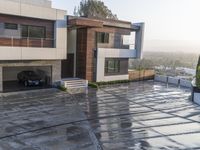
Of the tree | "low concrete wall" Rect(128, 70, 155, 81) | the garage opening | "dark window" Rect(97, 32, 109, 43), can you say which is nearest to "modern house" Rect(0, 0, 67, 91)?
the garage opening

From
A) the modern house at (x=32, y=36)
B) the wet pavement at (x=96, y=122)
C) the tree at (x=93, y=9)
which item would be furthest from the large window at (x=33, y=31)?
the tree at (x=93, y=9)

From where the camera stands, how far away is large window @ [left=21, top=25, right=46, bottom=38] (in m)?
20.2

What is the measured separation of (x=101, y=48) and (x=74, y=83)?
5.41 metres

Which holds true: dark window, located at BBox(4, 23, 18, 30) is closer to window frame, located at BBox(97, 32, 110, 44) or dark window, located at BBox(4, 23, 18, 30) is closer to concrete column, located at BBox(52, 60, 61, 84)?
concrete column, located at BBox(52, 60, 61, 84)

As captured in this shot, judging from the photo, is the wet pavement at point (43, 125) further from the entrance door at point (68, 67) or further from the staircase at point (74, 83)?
the entrance door at point (68, 67)

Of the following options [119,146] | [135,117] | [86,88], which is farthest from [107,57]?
[119,146]

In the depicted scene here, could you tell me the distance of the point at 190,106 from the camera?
17.3 meters

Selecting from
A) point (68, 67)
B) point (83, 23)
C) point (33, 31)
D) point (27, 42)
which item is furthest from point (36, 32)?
point (68, 67)

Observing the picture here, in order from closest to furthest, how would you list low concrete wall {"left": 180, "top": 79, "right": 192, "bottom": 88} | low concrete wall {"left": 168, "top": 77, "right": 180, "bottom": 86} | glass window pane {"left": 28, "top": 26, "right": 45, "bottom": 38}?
glass window pane {"left": 28, "top": 26, "right": 45, "bottom": 38}, low concrete wall {"left": 180, "top": 79, "right": 192, "bottom": 88}, low concrete wall {"left": 168, "top": 77, "right": 180, "bottom": 86}

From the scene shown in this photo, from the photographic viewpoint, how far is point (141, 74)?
99.8 ft

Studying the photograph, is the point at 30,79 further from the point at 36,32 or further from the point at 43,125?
the point at 43,125

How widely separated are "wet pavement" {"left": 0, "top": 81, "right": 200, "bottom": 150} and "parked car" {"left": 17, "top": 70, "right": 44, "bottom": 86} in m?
2.72

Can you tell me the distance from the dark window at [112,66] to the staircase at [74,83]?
4376 millimetres

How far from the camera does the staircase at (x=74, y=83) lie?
22125 mm
